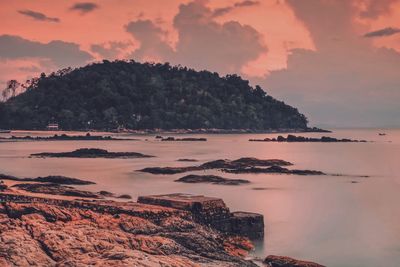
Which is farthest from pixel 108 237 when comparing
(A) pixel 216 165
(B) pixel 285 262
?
(A) pixel 216 165

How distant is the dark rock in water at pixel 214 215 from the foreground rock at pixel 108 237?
0.23m

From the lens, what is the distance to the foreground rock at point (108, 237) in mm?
10383

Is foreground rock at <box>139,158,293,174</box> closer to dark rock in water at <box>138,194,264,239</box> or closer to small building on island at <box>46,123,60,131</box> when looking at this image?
dark rock in water at <box>138,194,264,239</box>

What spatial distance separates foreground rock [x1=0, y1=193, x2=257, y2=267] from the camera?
34.1 ft

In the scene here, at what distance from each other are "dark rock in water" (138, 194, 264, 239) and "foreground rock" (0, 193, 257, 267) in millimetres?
233

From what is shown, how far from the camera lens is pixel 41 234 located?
11.6 meters

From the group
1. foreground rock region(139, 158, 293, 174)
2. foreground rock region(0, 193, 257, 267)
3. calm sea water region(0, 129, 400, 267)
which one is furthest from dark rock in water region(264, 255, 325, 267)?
foreground rock region(139, 158, 293, 174)

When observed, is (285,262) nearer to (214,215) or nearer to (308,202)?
(214,215)

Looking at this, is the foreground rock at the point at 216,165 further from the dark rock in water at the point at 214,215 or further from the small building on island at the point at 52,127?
the small building on island at the point at 52,127

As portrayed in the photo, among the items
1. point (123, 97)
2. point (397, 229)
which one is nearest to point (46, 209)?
point (397, 229)

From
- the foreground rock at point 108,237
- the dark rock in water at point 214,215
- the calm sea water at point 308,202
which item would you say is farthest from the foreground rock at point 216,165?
the foreground rock at point 108,237

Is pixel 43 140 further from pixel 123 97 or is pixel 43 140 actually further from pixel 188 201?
pixel 188 201

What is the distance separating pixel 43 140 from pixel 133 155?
59191 mm

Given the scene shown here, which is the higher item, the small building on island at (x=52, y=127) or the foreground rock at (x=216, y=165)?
the small building on island at (x=52, y=127)
